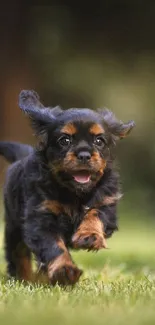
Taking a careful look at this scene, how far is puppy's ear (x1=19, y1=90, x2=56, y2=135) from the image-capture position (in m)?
5.48

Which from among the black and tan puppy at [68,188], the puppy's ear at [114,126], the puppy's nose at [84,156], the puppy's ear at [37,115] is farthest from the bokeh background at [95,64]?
the puppy's nose at [84,156]

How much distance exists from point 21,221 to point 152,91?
26.0 feet

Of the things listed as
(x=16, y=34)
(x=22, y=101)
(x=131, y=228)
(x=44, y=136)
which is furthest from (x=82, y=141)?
(x=16, y=34)

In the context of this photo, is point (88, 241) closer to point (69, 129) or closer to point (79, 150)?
point (79, 150)

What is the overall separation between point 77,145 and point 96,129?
0.59ft

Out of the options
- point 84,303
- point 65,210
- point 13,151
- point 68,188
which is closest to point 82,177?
point 68,188

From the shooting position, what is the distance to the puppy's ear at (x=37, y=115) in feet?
18.0

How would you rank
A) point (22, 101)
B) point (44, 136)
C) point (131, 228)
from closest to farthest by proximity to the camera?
point (44, 136) < point (22, 101) < point (131, 228)

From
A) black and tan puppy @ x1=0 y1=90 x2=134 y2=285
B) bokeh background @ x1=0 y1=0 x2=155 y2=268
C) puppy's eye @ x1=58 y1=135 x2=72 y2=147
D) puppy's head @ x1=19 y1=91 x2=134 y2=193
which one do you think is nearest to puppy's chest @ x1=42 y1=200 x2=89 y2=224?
black and tan puppy @ x1=0 y1=90 x2=134 y2=285

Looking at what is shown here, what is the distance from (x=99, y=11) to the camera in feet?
43.0

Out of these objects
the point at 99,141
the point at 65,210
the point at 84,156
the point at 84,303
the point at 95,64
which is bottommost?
the point at 84,303

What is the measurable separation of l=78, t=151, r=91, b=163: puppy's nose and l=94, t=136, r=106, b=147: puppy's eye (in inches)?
7.3

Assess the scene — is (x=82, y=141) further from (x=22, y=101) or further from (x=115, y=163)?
(x=22, y=101)

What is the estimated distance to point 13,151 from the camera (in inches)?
258
